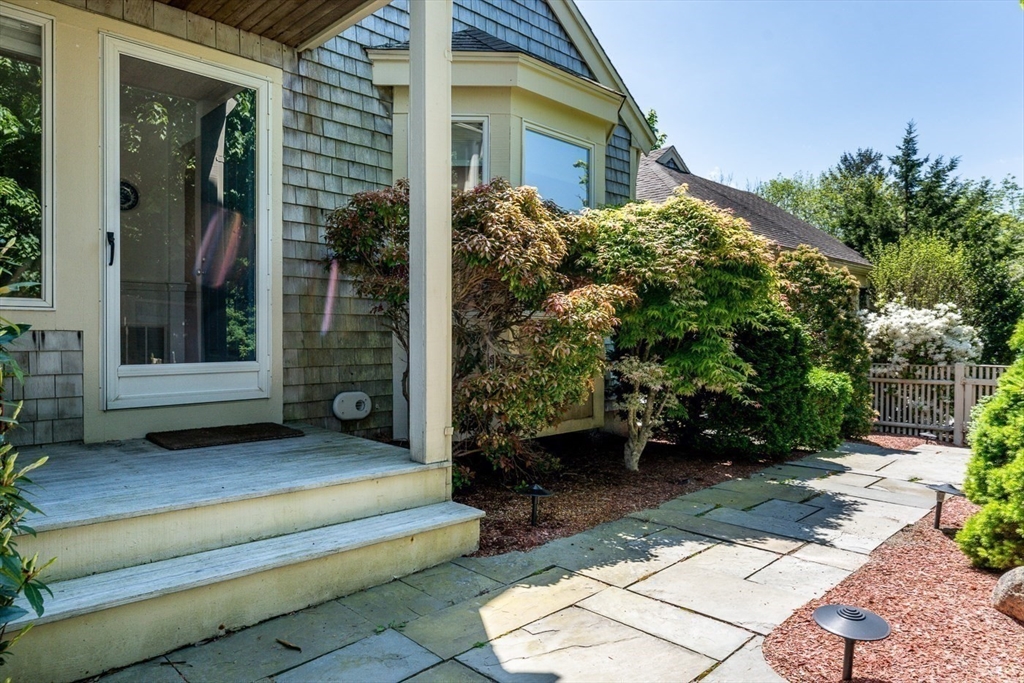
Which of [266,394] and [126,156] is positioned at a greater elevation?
[126,156]

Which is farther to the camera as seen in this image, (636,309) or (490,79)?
Result: (490,79)

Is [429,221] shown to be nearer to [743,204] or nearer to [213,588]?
[213,588]

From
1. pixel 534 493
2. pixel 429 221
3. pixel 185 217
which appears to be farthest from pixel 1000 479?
pixel 185 217

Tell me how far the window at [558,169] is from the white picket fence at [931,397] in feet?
19.5

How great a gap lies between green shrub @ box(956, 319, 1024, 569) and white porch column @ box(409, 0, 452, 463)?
3064 millimetres

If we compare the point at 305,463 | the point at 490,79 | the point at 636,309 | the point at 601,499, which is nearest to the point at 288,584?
the point at 305,463

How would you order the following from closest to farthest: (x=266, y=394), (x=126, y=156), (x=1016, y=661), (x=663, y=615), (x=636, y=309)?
(x=1016, y=661) < (x=663, y=615) < (x=126, y=156) < (x=266, y=394) < (x=636, y=309)

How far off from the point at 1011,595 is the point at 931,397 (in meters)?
7.13

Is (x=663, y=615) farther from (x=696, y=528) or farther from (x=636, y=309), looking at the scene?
(x=636, y=309)

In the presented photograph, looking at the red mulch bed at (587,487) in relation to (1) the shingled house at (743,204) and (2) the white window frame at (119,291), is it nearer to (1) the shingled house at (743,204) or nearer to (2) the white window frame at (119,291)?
(2) the white window frame at (119,291)

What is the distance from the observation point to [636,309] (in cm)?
517

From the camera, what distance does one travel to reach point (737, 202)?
15.5 metres

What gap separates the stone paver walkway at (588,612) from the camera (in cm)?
238

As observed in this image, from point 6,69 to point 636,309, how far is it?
14.9 ft
